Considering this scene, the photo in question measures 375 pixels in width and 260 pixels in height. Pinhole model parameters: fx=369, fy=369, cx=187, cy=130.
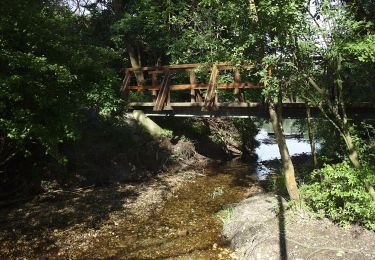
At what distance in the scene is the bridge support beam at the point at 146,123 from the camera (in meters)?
17.6

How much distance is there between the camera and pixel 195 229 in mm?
9750

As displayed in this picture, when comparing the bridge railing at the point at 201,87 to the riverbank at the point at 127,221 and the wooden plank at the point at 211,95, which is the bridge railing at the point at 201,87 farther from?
the riverbank at the point at 127,221

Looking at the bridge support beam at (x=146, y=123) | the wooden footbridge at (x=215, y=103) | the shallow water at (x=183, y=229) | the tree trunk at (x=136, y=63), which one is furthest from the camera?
the tree trunk at (x=136, y=63)

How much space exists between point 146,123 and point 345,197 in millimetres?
11183

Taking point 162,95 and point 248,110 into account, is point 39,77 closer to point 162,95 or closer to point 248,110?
point 162,95

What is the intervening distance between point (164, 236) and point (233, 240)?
1.76 metres

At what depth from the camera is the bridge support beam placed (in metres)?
17.6

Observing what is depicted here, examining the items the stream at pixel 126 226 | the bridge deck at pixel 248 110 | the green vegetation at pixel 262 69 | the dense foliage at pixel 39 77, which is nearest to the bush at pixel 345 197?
the green vegetation at pixel 262 69

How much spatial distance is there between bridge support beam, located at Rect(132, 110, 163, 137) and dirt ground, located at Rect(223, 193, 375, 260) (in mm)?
8698

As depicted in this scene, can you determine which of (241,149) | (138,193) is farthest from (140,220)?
(241,149)

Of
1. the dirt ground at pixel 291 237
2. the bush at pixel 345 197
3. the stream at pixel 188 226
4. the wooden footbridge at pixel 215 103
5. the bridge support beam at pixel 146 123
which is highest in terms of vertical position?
the wooden footbridge at pixel 215 103

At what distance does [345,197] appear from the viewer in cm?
818

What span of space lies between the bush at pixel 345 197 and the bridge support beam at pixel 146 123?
10068 millimetres

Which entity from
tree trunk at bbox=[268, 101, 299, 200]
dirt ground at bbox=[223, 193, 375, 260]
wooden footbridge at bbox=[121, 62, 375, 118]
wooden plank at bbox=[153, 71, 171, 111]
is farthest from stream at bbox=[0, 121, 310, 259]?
wooden plank at bbox=[153, 71, 171, 111]
